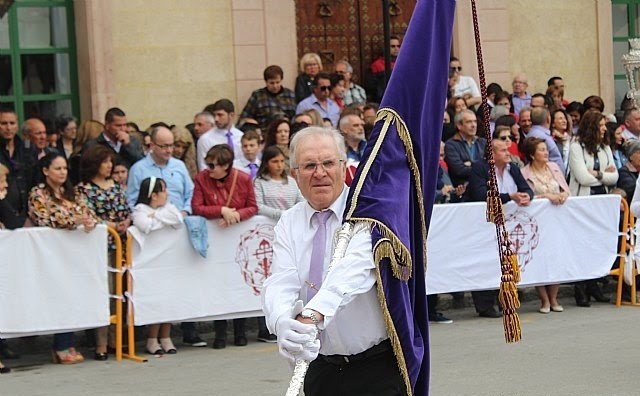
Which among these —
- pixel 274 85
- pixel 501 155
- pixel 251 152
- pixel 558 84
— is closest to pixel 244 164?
pixel 251 152

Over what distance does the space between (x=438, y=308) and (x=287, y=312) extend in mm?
8174

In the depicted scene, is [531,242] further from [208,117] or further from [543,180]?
[208,117]

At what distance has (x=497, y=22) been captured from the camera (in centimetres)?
1769

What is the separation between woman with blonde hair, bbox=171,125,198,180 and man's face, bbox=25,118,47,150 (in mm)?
1311

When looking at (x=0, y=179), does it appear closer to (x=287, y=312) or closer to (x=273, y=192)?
(x=273, y=192)

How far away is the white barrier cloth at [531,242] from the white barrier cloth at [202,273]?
66.8 inches

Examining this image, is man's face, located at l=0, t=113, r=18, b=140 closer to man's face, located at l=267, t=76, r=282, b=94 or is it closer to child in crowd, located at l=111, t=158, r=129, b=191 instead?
child in crowd, located at l=111, t=158, r=129, b=191

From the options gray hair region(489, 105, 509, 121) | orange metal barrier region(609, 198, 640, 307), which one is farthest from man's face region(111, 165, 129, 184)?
gray hair region(489, 105, 509, 121)

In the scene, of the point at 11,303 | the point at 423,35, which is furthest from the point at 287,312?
the point at 11,303

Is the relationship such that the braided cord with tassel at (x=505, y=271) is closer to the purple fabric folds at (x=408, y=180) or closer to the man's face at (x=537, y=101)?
the purple fabric folds at (x=408, y=180)

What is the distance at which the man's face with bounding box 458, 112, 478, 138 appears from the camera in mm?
12992

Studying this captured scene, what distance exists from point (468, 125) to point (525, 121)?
2.04 meters

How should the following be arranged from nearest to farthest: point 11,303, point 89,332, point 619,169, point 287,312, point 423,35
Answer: point 287,312
point 423,35
point 11,303
point 89,332
point 619,169

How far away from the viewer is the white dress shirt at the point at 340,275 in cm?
511
